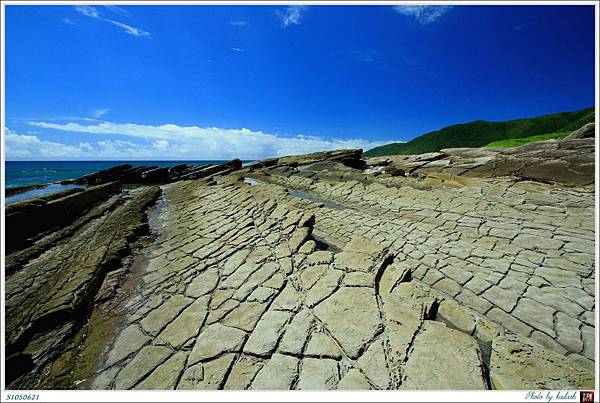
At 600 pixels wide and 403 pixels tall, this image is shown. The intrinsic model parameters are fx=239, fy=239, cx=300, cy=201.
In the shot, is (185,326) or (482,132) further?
(482,132)

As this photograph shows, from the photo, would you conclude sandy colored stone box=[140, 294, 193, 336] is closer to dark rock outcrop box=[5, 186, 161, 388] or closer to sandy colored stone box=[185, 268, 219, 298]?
sandy colored stone box=[185, 268, 219, 298]

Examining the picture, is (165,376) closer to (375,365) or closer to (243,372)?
(243,372)

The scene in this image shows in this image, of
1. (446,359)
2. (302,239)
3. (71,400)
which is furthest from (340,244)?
(71,400)

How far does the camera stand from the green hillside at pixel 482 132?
8038 centimetres

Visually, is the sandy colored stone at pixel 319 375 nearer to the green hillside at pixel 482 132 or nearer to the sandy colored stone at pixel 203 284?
the sandy colored stone at pixel 203 284

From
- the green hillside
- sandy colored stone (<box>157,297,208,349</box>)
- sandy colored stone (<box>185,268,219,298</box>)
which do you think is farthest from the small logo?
the green hillside

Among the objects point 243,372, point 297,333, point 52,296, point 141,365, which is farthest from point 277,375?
point 52,296

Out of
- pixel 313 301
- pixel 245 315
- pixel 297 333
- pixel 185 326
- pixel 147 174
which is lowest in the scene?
pixel 185 326

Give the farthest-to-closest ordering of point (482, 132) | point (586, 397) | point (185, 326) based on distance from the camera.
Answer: point (482, 132)
point (185, 326)
point (586, 397)

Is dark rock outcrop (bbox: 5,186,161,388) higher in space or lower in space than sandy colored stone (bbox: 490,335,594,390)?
lower

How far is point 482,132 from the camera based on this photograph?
10588cm

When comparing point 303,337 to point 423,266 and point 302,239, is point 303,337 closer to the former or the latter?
point 302,239

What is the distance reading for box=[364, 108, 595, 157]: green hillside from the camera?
8038cm

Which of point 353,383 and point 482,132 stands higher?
point 482,132
